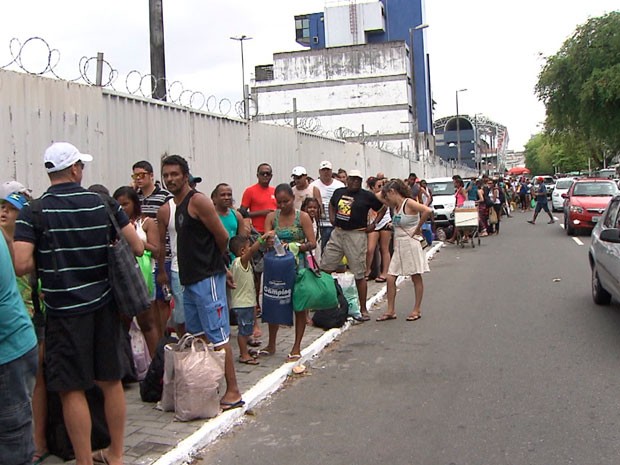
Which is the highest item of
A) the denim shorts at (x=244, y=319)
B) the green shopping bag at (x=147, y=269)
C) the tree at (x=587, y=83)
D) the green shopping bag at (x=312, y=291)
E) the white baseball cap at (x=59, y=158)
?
the tree at (x=587, y=83)

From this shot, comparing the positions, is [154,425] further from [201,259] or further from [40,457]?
[201,259]

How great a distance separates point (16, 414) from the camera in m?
3.02

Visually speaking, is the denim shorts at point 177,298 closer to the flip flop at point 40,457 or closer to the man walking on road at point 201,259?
the man walking on road at point 201,259

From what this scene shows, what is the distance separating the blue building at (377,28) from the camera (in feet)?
230

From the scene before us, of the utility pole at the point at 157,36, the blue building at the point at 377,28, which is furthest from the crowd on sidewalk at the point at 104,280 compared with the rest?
the blue building at the point at 377,28

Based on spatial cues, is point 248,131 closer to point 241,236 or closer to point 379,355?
point 241,236

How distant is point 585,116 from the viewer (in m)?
30.0

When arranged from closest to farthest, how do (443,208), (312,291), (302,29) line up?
(312,291) < (443,208) < (302,29)

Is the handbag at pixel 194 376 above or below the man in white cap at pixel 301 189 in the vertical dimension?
below

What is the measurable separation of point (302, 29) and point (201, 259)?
7542cm

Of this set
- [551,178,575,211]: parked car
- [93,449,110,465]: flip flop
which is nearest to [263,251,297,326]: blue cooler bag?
[93,449,110,465]: flip flop

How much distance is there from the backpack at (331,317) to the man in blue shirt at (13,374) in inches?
220

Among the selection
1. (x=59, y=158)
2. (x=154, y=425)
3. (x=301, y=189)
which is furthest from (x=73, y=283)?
(x=301, y=189)

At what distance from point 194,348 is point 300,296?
169cm
